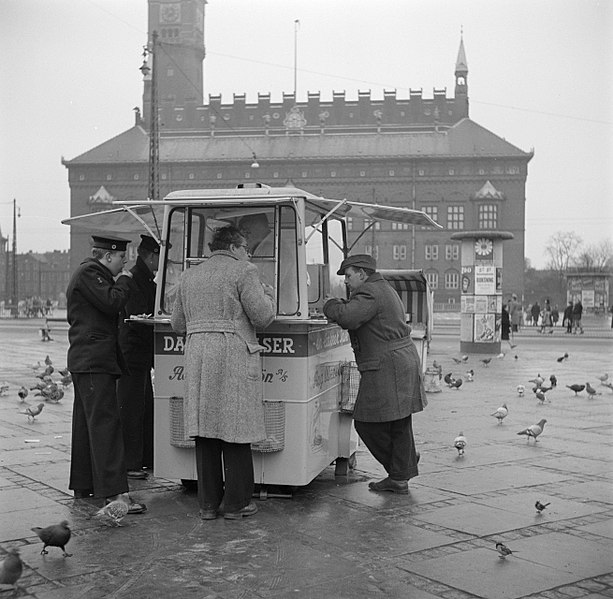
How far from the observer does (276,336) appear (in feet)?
21.3

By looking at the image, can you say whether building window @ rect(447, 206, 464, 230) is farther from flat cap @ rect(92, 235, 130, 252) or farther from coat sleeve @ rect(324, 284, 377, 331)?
flat cap @ rect(92, 235, 130, 252)

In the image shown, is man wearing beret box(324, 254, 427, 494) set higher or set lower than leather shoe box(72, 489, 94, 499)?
higher

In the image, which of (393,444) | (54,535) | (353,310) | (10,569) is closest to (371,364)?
(353,310)

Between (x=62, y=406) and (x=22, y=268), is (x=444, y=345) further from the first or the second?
(x=22, y=268)

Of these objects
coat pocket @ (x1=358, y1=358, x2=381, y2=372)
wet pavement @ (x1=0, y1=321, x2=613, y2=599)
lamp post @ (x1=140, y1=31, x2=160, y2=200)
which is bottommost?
wet pavement @ (x1=0, y1=321, x2=613, y2=599)

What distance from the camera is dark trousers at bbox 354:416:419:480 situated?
6992 millimetres

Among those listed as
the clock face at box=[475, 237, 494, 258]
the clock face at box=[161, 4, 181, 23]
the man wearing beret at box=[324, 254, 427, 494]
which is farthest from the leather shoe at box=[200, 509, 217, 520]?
the clock face at box=[161, 4, 181, 23]

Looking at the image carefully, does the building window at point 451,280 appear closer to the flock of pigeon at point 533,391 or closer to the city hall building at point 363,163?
the city hall building at point 363,163

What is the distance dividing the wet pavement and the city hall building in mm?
77404

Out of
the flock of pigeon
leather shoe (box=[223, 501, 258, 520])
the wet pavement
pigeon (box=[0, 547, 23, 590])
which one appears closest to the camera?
pigeon (box=[0, 547, 23, 590])

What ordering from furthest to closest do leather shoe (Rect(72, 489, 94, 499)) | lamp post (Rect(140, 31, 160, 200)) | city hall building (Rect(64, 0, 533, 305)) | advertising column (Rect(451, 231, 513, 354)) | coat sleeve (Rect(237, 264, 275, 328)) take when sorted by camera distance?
city hall building (Rect(64, 0, 533, 305)), advertising column (Rect(451, 231, 513, 354)), lamp post (Rect(140, 31, 160, 200)), leather shoe (Rect(72, 489, 94, 499)), coat sleeve (Rect(237, 264, 275, 328))

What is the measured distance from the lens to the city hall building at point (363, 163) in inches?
3588

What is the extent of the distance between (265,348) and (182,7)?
113 m

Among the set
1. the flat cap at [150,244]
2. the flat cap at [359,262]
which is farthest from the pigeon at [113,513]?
the flat cap at [359,262]
